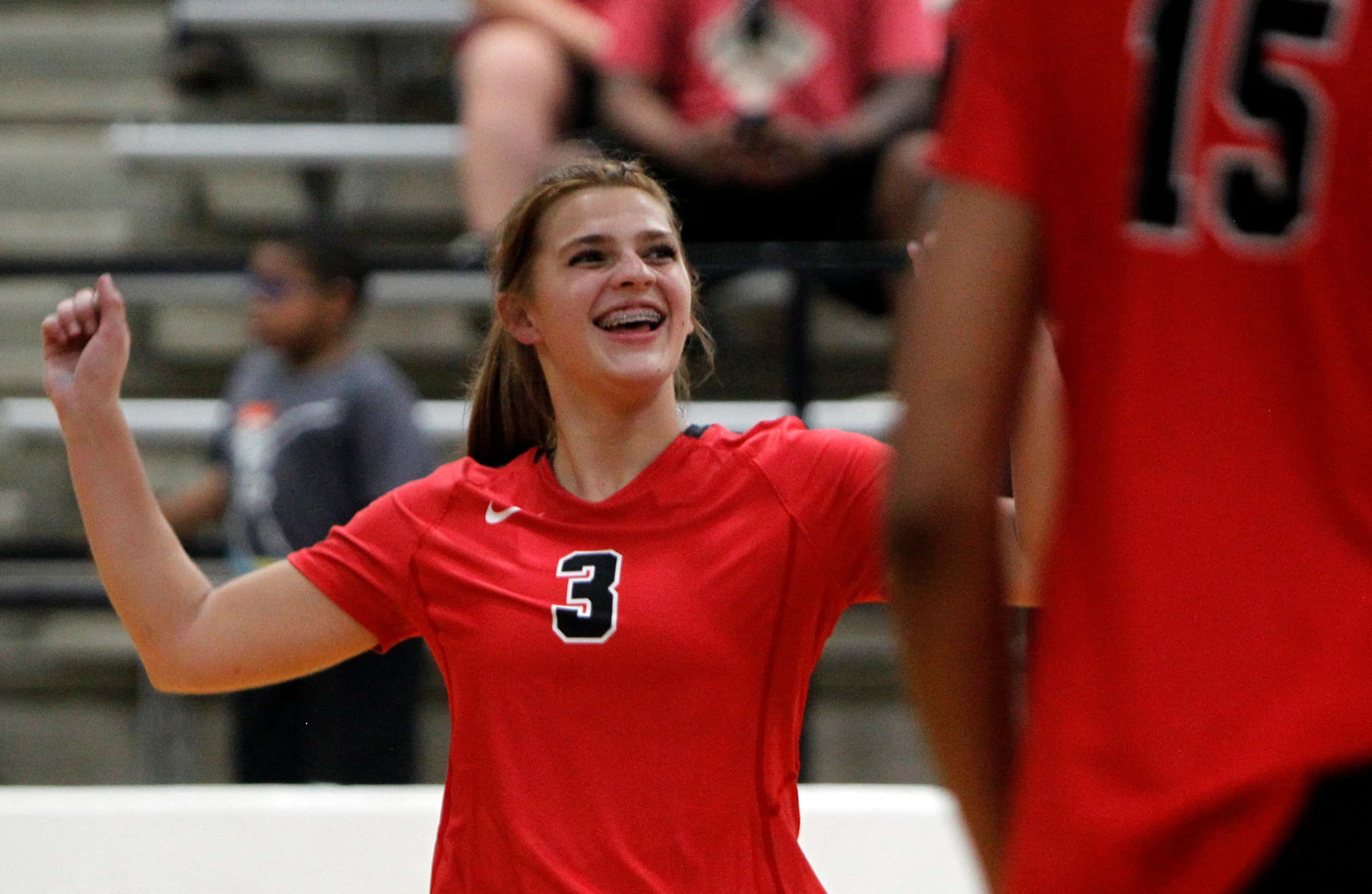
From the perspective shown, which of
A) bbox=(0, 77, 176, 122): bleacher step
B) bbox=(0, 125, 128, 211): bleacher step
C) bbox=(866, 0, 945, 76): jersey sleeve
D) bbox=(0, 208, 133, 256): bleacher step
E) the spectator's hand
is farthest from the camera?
bbox=(0, 77, 176, 122): bleacher step

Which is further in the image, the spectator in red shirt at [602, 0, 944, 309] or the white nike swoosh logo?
the spectator in red shirt at [602, 0, 944, 309]

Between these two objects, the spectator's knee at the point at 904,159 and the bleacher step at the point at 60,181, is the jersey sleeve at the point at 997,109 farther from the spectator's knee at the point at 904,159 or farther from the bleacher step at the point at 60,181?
the bleacher step at the point at 60,181

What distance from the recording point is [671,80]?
3.59 meters

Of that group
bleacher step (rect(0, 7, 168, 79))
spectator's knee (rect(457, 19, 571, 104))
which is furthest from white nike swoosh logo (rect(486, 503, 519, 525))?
bleacher step (rect(0, 7, 168, 79))

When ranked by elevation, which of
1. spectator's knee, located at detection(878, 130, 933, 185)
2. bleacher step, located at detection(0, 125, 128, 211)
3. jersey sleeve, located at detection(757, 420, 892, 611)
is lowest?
bleacher step, located at detection(0, 125, 128, 211)

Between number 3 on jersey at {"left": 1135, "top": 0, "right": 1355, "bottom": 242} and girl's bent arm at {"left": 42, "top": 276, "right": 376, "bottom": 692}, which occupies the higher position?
number 3 on jersey at {"left": 1135, "top": 0, "right": 1355, "bottom": 242}

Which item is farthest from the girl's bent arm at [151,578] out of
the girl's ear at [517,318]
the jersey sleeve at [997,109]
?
the jersey sleeve at [997,109]

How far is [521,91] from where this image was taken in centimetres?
363

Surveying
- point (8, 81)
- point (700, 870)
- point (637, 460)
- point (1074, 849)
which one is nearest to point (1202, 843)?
point (1074, 849)

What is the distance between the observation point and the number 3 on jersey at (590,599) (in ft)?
4.92

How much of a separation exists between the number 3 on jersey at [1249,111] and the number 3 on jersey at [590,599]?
897mm

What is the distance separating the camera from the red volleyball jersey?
1.48 m

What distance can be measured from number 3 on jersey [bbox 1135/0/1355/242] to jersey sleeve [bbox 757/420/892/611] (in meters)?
0.84

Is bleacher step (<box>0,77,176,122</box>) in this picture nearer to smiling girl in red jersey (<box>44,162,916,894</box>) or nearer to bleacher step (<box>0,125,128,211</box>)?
bleacher step (<box>0,125,128,211</box>)
